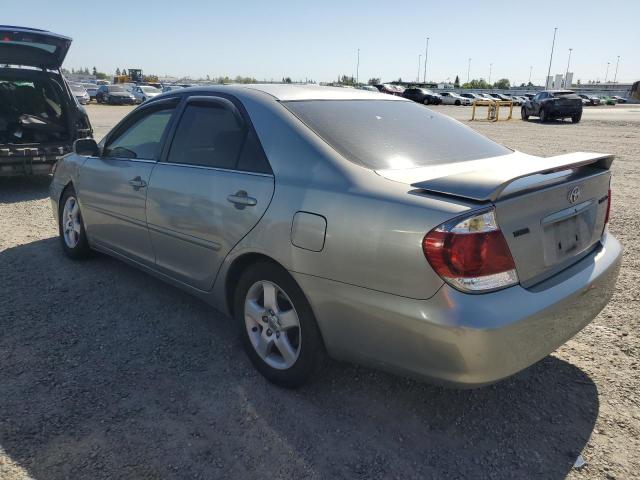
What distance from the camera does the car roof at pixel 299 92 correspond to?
3.19 meters

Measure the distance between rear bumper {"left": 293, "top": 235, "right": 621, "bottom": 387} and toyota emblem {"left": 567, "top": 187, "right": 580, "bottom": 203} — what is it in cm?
35

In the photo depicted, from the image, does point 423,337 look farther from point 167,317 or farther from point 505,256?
point 167,317

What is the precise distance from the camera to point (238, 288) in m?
3.03

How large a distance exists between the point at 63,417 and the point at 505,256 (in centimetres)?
229

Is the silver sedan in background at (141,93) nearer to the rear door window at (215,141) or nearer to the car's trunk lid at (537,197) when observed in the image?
the rear door window at (215,141)

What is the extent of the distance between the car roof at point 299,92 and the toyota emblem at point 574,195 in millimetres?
1506

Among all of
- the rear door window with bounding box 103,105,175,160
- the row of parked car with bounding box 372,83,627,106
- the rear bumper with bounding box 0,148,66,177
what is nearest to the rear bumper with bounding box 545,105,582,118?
the row of parked car with bounding box 372,83,627,106

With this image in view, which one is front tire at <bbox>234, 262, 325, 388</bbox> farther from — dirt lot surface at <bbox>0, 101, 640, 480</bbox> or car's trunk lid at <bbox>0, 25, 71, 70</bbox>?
car's trunk lid at <bbox>0, 25, 71, 70</bbox>

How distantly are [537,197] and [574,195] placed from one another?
0.36 metres

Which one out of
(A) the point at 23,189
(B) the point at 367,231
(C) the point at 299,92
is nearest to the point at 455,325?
(B) the point at 367,231

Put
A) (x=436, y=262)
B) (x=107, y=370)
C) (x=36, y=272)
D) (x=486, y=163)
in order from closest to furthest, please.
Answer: (x=436, y=262)
(x=486, y=163)
(x=107, y=370)
(x=36, y=272)

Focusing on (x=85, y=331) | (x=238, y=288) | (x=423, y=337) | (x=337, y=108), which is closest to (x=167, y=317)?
(x=85, y=331)

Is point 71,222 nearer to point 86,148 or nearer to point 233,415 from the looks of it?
point 86,148

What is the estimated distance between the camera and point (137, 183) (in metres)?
3.74
